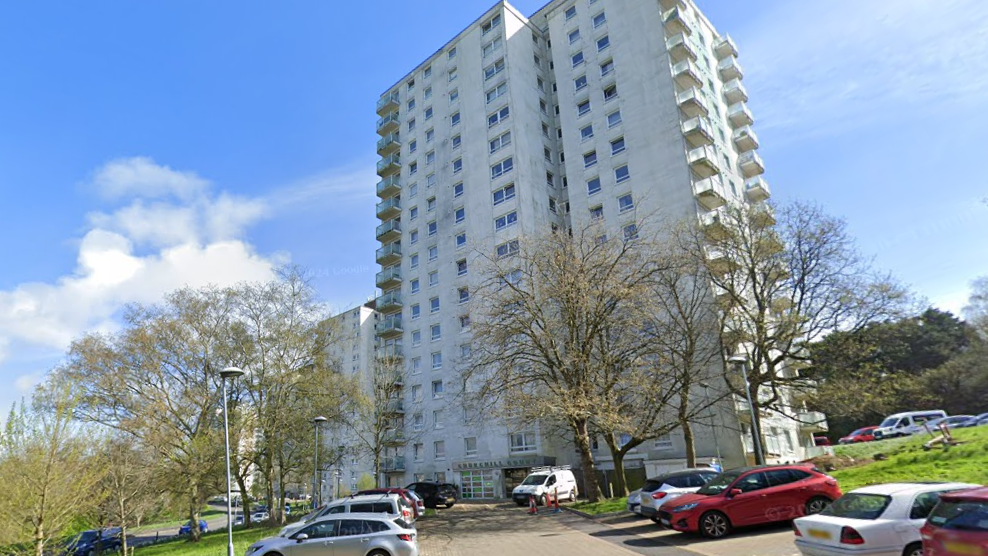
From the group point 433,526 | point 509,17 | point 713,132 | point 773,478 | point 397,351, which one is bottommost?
point 433,526

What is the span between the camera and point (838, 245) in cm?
2811

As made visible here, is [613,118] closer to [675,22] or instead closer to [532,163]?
[532,163]

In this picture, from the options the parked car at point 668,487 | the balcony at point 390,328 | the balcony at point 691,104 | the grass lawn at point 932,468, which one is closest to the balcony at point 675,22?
the balcony at point 691,104

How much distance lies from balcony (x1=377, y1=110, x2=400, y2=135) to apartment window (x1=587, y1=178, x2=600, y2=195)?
27265 millimetres

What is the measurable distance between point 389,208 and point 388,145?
7.97 metres

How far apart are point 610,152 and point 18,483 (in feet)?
131

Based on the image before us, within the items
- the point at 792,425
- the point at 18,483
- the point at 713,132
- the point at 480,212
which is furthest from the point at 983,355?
the point at 18,483

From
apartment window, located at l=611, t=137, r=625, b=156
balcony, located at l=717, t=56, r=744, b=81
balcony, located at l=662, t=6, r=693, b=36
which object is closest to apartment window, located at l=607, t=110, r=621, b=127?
apartment window, located at l=611, t=137, r=625, b=156

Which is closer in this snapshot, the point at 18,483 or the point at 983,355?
the point at 18,483

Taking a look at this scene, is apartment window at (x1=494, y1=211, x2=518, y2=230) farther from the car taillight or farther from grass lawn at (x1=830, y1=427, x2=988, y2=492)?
the car taillight

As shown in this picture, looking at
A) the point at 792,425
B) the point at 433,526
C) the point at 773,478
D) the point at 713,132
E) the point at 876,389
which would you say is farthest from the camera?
the point at 713,132

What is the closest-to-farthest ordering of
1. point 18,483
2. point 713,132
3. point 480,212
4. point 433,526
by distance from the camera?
point 18,483 → point 433,526 → point 713,132 → point 480,212

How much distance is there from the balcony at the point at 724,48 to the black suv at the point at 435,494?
46987 mm

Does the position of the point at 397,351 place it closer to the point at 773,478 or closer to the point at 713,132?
the point at 713,132
